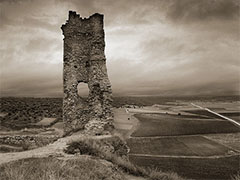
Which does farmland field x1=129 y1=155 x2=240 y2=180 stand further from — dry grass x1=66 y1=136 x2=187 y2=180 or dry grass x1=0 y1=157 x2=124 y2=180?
dry grass x1=0 y1=157 x2=124 y2=180

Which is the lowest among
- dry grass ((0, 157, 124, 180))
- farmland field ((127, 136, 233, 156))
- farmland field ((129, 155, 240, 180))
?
farmland field ((127, 136, 233, 156))

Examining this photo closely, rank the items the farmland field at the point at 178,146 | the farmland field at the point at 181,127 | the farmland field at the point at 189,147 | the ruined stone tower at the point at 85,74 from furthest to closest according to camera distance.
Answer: the farmland field at the point at 181,127 < the farmland field at the point at 178,146 < the farmland field at the point at 189,147 < the ruined stone tower at the point at 85,74

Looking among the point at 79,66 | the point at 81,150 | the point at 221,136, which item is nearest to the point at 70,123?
the point at 79,66

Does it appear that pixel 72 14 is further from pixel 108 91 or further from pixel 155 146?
pixel 155 146

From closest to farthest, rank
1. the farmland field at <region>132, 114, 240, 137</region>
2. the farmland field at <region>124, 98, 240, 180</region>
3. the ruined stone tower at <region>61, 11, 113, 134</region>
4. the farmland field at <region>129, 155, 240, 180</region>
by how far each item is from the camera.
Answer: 1. the ruined stone tower at <region>61, 11, 113, 134</region>
2. the farmland field at <region>129, 155, 240, 180</region>
3. the farmland field at <region>124, 98, 240, 180</region>
4. the farmland field at <region>132, 114, 240, 137</region>

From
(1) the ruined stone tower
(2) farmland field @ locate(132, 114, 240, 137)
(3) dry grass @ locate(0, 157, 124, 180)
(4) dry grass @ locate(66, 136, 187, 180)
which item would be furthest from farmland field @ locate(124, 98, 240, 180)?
(3) dry grass @ locate(0, 157, 124, 180)

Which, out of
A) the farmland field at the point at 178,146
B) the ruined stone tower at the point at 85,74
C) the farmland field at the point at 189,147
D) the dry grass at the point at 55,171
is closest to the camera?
the dry grass at the point at 55,171

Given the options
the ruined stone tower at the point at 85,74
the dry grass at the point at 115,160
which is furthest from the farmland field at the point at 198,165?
the dry grass at the point at 115,160

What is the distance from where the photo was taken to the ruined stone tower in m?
11.7

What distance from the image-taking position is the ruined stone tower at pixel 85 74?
38.5 feet

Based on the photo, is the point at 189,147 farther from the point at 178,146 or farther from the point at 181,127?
the point at 181,127

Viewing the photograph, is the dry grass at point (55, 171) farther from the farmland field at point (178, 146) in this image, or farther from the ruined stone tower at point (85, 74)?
the farmland field at point (178, 146)

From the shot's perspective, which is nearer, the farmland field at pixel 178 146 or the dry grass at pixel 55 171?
the dry grass at pixel 55 171

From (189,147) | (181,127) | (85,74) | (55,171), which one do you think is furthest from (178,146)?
(55,171)
